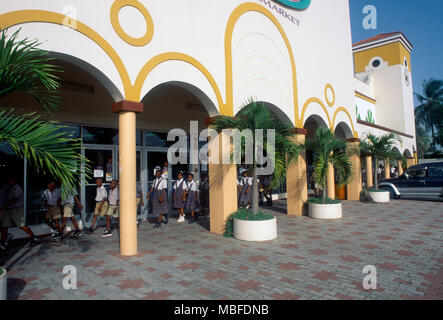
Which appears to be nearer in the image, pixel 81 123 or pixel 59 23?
pixel 59 23

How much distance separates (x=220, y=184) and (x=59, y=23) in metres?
4.70

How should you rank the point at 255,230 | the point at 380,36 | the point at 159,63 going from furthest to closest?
the point at 380,36 → the point at 255,230 → the point at 159,63

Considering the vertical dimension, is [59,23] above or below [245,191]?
above

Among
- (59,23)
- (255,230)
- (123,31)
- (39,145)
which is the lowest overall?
(255,230)

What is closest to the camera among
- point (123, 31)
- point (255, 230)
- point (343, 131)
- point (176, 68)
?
point (123, 31)

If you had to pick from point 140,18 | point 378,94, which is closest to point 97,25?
point 140,18

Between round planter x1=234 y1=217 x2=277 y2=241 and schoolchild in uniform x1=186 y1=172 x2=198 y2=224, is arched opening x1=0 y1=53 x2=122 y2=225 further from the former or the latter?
round planter x1=234 y1=217 x2=277 y2=241

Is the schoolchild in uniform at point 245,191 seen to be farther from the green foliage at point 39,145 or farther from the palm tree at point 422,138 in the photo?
the palm tree at point 422,138

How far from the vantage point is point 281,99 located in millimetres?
9359

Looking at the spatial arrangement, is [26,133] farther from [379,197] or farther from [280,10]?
[379,197]

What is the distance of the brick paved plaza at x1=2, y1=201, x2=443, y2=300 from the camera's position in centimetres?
399

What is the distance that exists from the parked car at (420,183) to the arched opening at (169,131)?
9825 mm

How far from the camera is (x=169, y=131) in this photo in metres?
10.3

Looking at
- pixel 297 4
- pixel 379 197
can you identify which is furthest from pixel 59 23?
pixel 379 197
